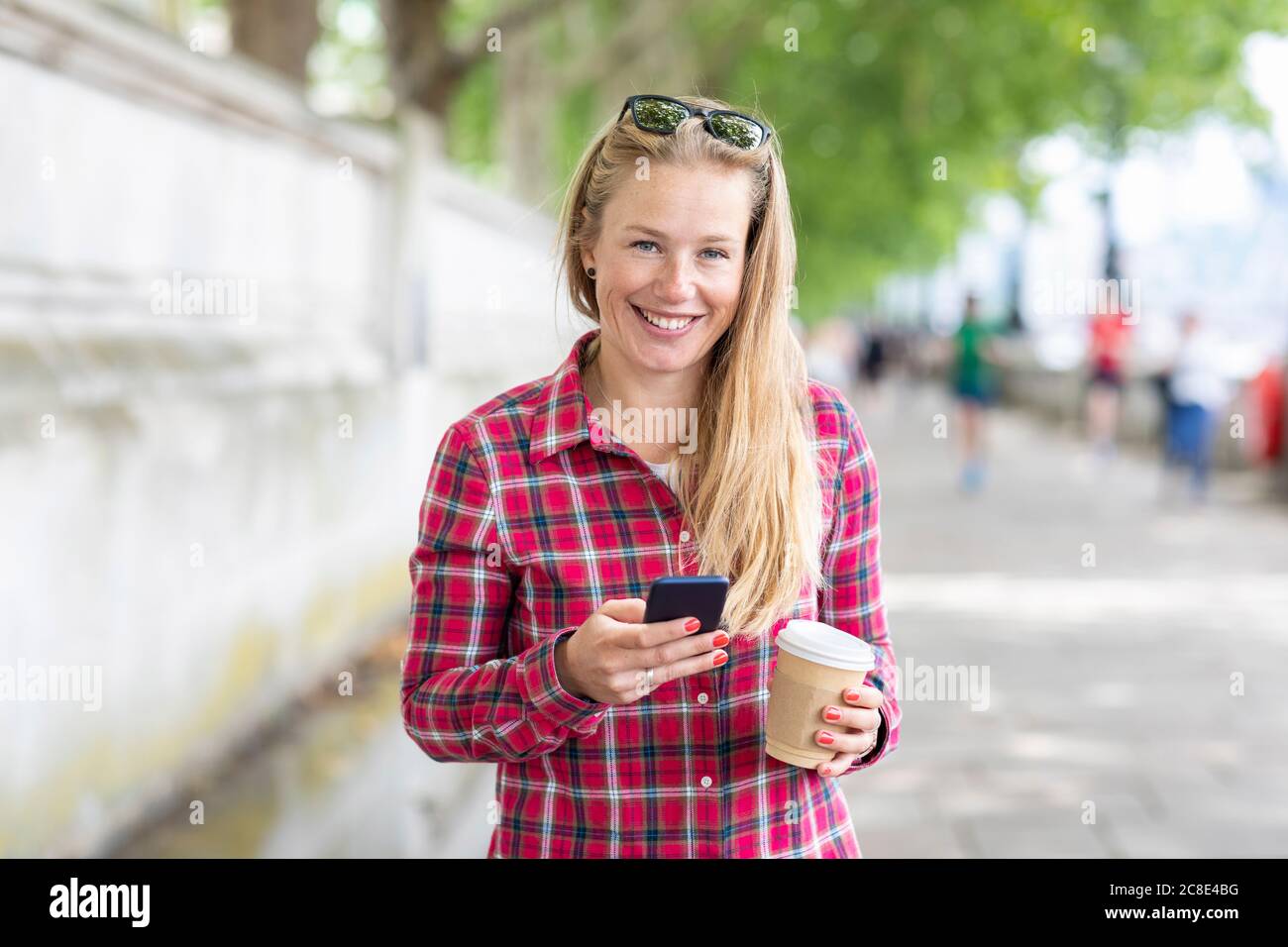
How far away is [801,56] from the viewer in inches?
934

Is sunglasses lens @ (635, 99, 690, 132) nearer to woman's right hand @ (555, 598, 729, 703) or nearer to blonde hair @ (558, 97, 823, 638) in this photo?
blonde hair @ (558, 97, 823, 638)

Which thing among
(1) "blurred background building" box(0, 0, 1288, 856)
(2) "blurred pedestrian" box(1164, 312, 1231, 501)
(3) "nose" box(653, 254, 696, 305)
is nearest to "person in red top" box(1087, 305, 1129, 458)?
(1) "blurred background building" box(0, 0, 1288, 856)

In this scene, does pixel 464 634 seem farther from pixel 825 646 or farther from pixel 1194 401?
pixel 1194 401

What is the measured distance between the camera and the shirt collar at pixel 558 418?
1.93m

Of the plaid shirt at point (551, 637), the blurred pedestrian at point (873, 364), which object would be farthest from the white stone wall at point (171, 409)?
the blurred pedestrian at point (873, 364)

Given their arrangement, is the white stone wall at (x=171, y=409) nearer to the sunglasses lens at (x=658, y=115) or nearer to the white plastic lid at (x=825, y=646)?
the sunglasses lens at (x=658, y=115)

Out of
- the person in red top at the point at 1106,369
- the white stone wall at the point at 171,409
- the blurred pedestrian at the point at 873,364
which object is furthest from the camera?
the blurred pedestrian at the point at 873,364

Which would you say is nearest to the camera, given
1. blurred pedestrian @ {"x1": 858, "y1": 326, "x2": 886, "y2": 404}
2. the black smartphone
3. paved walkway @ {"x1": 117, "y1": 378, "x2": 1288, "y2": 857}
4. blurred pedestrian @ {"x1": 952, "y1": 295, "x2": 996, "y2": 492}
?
the black smartphone

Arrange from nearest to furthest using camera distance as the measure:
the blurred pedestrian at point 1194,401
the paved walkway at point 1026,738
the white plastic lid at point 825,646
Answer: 1. the white plastic lid at point 825,646
2. the paved walkway at point 1026,738
3. the blurred pedestrian at point 1194,401

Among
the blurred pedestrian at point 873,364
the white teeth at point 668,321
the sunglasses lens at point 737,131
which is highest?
the blurred pedestrian at point 873,364

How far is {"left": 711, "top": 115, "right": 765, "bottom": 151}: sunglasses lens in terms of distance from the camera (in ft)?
6.43

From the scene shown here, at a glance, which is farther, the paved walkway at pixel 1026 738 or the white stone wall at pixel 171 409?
the paved walkway at pixel 1026 738

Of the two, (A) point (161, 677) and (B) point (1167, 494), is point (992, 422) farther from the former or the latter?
(A) point (161, 677)
